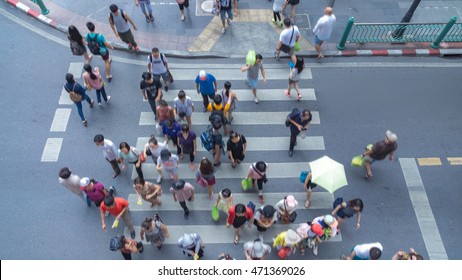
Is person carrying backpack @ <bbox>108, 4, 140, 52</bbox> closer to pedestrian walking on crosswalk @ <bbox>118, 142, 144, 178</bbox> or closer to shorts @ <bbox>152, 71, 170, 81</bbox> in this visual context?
shorts @ <bbox>152, 71, 170, 81</bbox>

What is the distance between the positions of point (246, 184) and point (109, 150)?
3.35m

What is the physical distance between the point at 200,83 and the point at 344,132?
13.9 ft

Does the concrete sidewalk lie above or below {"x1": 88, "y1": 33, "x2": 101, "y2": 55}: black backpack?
above

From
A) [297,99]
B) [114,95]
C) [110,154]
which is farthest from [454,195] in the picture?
[114,95]

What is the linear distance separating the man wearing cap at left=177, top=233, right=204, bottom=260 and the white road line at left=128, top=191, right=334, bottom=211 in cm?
135

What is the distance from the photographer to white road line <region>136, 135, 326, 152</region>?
10.2m

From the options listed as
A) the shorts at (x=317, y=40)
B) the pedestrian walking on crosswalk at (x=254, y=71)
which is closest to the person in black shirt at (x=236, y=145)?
the pedestrian walking on crosswalk at (x=254, y=71)

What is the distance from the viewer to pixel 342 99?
11.2 meters

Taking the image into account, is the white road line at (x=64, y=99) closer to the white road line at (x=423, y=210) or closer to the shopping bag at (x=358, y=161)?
the shopping bag at (x=358, y=161)

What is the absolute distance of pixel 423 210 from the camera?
927 centimetres

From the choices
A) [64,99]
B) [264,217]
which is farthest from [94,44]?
[264,217]

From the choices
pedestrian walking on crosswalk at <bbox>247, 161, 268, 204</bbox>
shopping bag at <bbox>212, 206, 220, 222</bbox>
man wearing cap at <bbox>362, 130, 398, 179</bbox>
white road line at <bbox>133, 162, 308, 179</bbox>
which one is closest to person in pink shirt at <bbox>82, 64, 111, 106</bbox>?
white road line at <bbox>133, 162, 308, 179</bbox>

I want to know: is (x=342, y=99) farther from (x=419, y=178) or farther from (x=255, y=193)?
(x=255, y=193)

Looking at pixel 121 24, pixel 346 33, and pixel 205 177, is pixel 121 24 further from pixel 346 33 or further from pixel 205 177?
pixel 346 33
